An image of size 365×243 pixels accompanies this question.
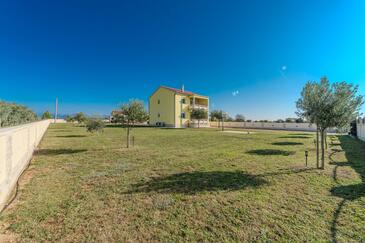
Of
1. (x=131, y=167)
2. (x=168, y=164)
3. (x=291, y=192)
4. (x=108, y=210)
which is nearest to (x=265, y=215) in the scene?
(x=291, y=192)

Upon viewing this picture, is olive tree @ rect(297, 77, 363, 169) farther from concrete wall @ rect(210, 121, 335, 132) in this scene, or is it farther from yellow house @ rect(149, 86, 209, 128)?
concrete wall @ rect(210, 121, 335, 132)

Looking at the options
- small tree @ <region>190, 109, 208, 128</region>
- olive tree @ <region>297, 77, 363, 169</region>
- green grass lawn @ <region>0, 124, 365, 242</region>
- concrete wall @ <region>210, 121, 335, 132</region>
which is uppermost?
small tree @ <region>190, 109, 208, 128</region>

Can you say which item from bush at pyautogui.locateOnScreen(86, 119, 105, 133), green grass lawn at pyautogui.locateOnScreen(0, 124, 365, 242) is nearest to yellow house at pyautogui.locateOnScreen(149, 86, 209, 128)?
bush at pyautogui.locateOnScreen(86, 119, 105, 133)

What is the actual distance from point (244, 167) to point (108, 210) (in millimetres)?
5344

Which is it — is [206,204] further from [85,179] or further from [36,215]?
[85,179]

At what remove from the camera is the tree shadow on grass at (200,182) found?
484cm

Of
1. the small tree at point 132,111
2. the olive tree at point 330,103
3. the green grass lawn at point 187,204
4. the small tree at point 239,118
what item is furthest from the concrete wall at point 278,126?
the small tree at point 132,111

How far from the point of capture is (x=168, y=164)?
24.3 ft

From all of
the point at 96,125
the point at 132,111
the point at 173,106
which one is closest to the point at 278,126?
the point at 173,106

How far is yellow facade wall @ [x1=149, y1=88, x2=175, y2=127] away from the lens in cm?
3575

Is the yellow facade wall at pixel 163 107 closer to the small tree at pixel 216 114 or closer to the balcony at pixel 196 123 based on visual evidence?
the balcony at pixel 196 123

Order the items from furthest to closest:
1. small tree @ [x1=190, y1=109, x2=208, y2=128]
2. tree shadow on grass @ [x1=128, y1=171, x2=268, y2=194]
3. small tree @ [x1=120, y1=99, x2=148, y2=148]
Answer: small tree @ [x1=190, y1=109, x2=208, y2=128] < small tree @ [x1=120, y1=99, x2=148, y2=148] < tree shadow on grass @ [x1=128, y1=171, x2=268, y2=194]

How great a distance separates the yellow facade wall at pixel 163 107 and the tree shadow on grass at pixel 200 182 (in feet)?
97.4

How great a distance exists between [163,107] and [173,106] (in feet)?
11.6
